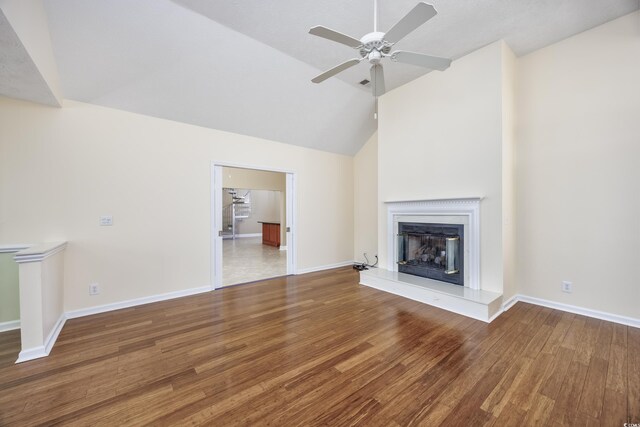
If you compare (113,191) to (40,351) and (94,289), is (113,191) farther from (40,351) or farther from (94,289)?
(40,351)

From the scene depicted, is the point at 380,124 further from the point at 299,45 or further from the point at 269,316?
the point at 269,316

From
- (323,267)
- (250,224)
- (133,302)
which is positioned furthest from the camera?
(250,224)

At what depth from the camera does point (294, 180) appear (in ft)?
16.7

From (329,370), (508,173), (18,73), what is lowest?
(329,370)

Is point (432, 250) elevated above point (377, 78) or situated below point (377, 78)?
below

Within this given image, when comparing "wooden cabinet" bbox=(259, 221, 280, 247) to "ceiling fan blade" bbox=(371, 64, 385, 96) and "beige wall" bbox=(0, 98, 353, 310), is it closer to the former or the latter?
"beige wall" bbox=(0, 98, 353, 310)

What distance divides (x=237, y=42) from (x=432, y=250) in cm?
402

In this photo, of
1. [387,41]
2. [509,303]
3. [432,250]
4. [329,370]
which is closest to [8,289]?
[329,370]

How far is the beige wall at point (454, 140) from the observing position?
3147 mm

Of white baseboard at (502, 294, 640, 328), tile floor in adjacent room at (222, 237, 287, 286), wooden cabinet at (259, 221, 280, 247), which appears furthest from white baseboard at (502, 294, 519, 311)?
wooden cabinet at (259, 221, 280, 247)

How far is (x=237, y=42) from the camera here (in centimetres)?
306

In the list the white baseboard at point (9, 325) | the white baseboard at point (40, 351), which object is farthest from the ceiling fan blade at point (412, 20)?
the white baseboard at point (9, 325)

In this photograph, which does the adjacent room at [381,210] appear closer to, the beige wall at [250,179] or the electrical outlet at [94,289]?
the electrical outlet at [94,289]

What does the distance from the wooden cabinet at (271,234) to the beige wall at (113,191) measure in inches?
191
